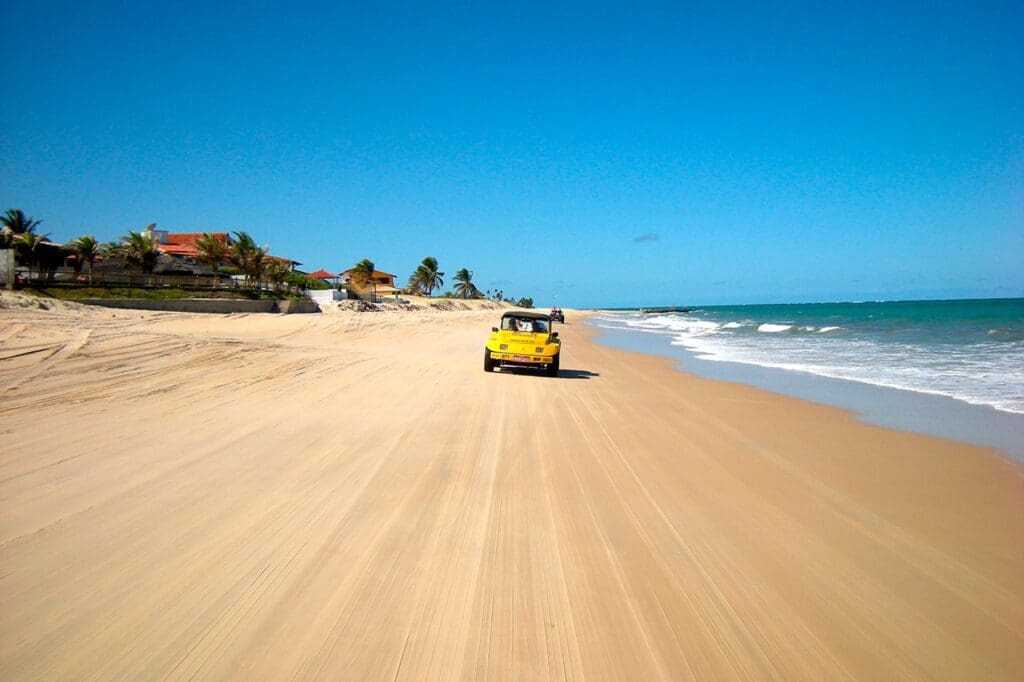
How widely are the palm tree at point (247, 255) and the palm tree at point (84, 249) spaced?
952 centimetres

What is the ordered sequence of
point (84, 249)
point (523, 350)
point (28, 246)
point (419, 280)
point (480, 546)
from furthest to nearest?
point (419, 280), point (84, 249), point (28, 246), point (523, 350), point (480, 546)

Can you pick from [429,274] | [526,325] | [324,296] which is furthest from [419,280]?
[526,325]

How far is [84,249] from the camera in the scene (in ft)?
123

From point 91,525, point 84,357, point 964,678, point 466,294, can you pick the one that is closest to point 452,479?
point 91,525

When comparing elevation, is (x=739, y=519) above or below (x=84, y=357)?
below

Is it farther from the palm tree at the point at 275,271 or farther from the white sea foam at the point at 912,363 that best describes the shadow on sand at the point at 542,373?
the palm tree at the point at 275,271

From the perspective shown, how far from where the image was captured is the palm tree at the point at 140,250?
130 ft

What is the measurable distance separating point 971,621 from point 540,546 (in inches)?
99.0

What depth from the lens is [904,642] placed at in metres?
2.95

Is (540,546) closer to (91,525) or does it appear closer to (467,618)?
(467,618)

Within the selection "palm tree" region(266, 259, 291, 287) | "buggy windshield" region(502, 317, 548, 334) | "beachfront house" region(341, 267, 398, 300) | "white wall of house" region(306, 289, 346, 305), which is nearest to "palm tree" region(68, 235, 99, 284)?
"palm tree" region(266, 259, 291, 287)

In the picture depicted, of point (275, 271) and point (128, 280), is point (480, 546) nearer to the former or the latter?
point (128, 280)

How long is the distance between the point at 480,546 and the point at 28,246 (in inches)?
1720

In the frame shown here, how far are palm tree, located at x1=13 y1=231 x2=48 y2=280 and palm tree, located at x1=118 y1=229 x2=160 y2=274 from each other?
487 centimetres
